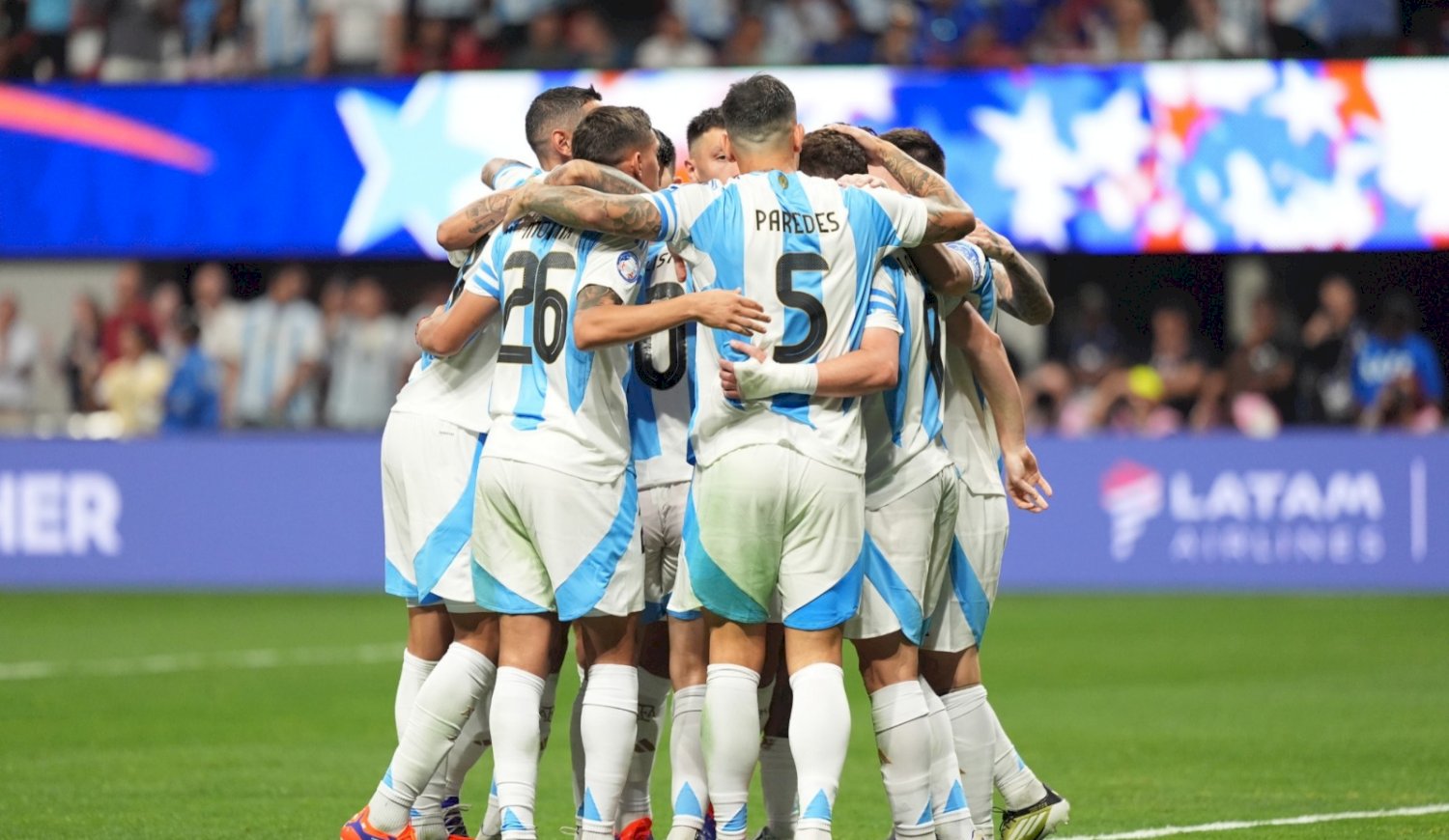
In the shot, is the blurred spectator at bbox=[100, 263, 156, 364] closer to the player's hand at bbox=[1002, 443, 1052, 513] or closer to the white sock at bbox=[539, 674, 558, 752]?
the white sock at bbox=[539, 674, 558, 752]

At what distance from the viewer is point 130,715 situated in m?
10.3

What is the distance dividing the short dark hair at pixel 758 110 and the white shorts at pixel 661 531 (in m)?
1.26

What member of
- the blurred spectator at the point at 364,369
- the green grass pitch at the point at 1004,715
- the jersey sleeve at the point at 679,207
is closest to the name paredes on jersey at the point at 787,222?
the jersey sleeve at the point at 679,207

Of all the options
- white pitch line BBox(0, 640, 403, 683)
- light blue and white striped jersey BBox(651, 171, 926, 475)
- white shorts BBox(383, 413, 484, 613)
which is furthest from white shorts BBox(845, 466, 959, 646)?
white pitch line BBox(0, 640, 403, 683)

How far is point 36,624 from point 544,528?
32.5 ft

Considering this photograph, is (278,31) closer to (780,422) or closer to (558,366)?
(558,366)

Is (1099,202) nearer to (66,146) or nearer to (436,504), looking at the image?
(66,146)

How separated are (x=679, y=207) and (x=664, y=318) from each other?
353mm

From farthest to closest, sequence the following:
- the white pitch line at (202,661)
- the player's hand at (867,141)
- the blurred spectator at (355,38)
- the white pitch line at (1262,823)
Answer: the blurred spectator at (355,38) < the white pitch line at (202,661) < the white pitch line at (1262,823) < the player's hand at (867,141)

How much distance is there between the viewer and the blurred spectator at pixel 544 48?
1831 cm

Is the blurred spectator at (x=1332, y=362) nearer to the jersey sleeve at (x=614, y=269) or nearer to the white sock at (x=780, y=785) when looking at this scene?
the white sock at (x=780, y=785)

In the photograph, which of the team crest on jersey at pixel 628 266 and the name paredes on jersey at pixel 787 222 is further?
the team crest on jersey at pixel 628 266

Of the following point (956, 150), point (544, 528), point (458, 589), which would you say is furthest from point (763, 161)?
point (956, 150)

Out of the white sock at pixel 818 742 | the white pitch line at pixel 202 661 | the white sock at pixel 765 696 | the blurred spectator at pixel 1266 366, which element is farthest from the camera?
the blurred spectator at pixel 1266 366
